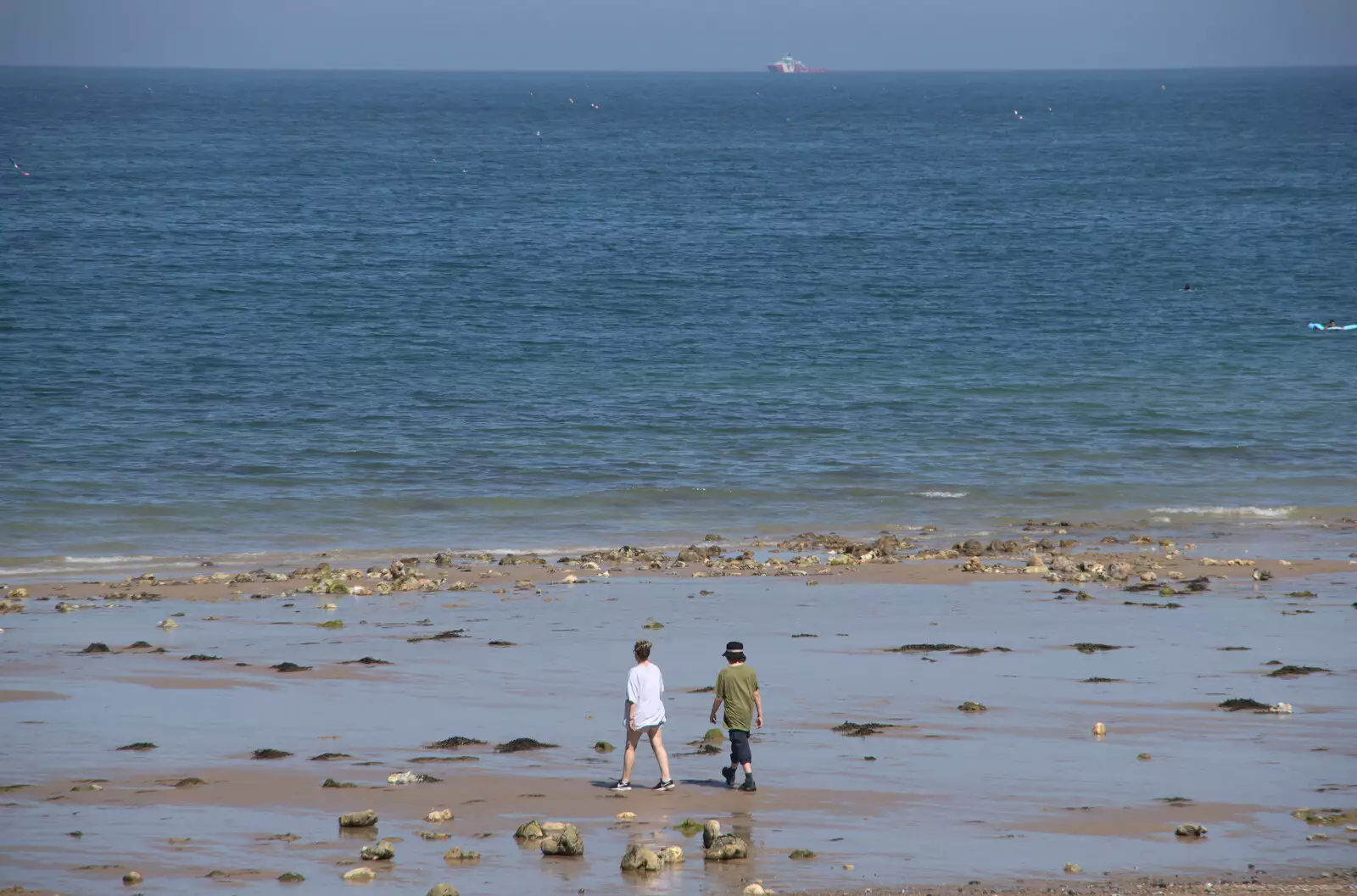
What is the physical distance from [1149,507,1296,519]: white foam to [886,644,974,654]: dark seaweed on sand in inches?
467

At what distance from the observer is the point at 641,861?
10258 mm

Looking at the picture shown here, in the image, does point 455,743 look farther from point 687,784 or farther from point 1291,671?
point 1291,671

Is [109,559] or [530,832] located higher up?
[109,559]

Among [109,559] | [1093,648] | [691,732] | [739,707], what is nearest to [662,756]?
[739,707]

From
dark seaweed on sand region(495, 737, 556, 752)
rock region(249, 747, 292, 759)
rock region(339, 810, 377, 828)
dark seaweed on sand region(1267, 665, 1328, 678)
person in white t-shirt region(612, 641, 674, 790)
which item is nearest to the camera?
rock region(339, 810, 377, 828)

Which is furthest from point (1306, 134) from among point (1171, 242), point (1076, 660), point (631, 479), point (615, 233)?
point (1076, 660)

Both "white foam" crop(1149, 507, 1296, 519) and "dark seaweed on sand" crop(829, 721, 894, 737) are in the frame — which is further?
"white foam" crop(1149, 507, 1296, 519)

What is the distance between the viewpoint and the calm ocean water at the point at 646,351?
28.6 metres

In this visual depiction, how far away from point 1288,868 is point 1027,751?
3.07 metres

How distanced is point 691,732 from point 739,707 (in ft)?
5.85

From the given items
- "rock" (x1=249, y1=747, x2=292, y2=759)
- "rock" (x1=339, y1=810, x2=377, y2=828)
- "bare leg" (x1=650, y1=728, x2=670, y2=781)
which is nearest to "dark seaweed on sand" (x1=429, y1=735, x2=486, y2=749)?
"rock" (x1=249, y1=747, x2=292, y2=759)

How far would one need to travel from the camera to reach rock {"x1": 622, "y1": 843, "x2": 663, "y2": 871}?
33.7ft

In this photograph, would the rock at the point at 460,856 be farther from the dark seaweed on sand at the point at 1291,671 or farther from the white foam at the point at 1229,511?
the white foam at the point at 1229,511

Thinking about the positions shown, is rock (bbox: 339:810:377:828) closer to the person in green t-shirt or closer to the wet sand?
the wet sand
